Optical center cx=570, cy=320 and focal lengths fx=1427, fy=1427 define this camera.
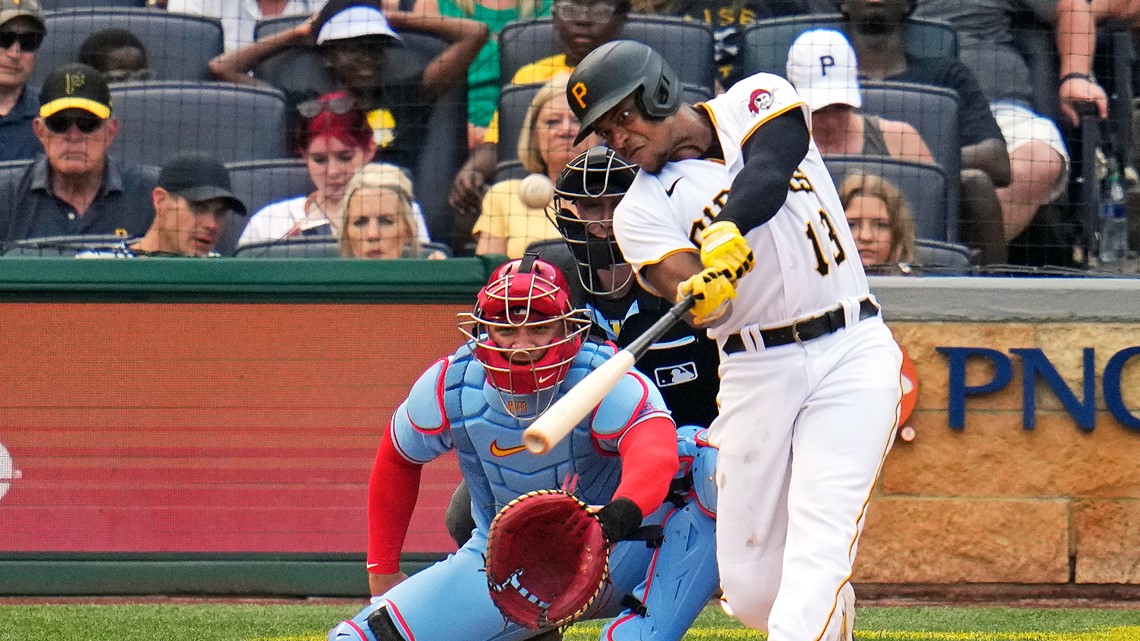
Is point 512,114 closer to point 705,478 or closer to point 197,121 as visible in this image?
point 197,121

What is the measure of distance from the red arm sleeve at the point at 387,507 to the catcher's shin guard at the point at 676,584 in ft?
1.94

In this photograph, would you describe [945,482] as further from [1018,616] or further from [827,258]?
[827,258]

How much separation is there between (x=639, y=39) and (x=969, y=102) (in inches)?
57.5

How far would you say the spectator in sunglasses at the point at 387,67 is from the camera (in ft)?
21.2

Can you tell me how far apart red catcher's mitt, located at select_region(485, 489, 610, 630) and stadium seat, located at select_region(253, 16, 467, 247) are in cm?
327

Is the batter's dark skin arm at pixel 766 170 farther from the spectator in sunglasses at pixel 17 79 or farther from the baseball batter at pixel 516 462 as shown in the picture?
the spectator in sunglasses at pixel 17 79

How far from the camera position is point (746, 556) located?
3.36 metres

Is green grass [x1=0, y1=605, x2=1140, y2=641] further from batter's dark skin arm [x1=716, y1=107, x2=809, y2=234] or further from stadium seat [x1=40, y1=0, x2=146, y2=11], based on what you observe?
stadium seat [x1=40, y1=0, x2=146, y2=11]

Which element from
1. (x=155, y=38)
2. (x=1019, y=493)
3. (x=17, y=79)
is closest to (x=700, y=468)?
(x=1019, y=493)

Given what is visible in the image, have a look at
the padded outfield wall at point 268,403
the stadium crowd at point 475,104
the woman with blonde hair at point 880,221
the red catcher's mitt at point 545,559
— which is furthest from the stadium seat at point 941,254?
the red catcher's mitt at point 545,559

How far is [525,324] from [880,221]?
260 cm

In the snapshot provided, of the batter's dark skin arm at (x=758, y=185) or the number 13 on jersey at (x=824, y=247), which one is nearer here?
the batter's dark skin arm at (x=758, y=185)

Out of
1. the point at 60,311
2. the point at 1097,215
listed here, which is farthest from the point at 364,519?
the point at 1097,215

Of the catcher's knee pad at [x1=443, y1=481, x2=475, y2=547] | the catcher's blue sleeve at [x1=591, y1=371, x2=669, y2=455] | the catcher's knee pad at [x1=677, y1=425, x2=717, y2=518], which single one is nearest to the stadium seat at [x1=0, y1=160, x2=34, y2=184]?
the catcher's knee pad at [x1=443, y1=481, x2=475, y2=547]
